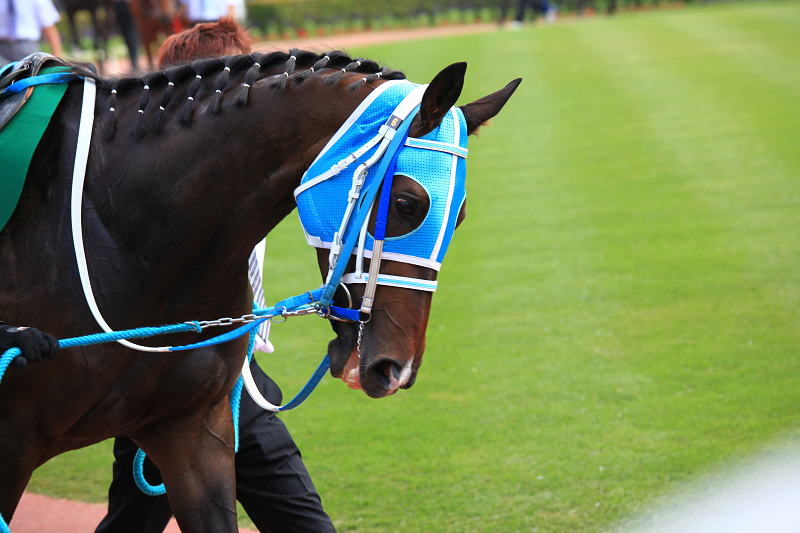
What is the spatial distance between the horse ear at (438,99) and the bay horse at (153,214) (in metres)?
0.11

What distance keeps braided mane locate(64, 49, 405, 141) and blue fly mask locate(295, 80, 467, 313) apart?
183 mm

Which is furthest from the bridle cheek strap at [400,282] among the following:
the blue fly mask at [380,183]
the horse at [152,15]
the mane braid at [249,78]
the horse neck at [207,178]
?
the horse at [152,15]

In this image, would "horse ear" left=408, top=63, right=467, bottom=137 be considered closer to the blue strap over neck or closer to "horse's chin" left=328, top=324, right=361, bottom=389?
"horse's chin" left=328, top=324, right=361, bottom=389

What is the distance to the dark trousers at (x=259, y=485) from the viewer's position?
9.17 ft

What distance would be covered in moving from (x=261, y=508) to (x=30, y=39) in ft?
13.3

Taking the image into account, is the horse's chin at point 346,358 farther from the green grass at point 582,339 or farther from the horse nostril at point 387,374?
the green grass at point 582,339

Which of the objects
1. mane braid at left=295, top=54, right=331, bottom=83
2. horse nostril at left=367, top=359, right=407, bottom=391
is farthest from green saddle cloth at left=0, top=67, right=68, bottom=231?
horse nostril at left=367, top=359, right=407, bottom=391

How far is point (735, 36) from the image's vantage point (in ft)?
54.4

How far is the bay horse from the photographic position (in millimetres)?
2010

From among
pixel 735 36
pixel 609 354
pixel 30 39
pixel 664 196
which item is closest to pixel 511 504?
pixel 609 354

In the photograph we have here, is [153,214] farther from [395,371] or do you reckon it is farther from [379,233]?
[395,371]

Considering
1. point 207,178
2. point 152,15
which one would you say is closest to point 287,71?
point 207,178

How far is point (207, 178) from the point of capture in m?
2.05

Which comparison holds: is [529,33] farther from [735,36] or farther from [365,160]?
[365,160]
